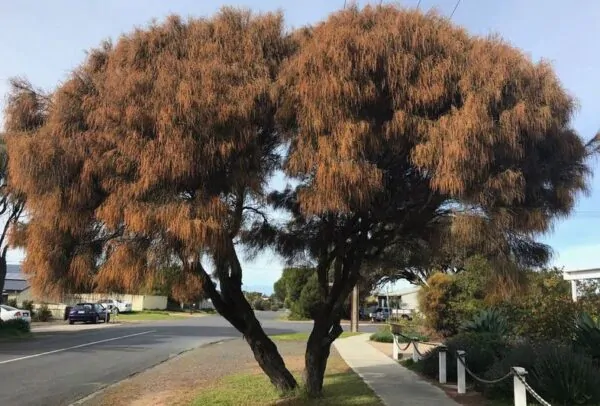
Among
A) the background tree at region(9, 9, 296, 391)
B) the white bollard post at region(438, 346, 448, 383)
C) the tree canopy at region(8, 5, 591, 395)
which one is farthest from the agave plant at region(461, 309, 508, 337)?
the background tree at region(9, 9, 296, 391)

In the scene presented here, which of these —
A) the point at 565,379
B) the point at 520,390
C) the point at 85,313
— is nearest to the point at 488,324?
the point at 565,379

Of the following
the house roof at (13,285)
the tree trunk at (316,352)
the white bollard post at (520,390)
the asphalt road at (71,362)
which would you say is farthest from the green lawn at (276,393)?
the house roof at (13,285)

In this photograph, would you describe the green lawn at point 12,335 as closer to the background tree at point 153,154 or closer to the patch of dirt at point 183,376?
the patch of dirt at point 183,376

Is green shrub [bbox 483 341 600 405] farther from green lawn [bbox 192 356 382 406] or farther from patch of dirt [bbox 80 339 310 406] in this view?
patch of dirt [bbox 80 339 310 406]

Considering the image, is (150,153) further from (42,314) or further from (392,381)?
(42,314)

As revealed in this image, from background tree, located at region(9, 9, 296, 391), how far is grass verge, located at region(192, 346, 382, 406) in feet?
11.6

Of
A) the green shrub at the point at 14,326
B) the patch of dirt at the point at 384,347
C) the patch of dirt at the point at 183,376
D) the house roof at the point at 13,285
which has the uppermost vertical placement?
the house roof at the point at 13,285

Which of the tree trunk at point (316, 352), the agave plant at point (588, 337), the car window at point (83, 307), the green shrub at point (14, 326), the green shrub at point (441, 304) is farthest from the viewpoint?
the car window at point (83, 307)

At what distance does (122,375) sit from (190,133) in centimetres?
1159

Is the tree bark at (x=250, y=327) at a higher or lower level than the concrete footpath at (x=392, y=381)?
higher

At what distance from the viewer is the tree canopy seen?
23.6 feet

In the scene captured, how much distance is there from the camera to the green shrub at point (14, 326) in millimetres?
29422

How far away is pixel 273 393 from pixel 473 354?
4.70 meters

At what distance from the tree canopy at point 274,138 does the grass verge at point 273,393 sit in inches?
134
